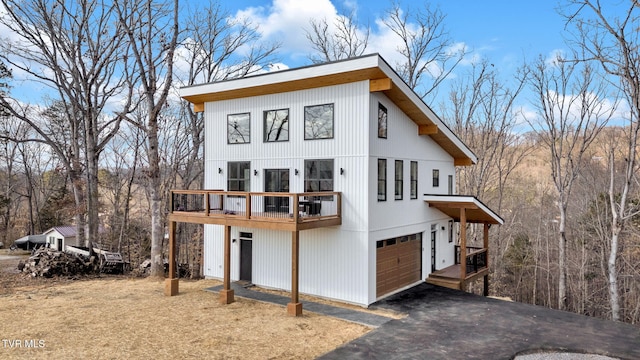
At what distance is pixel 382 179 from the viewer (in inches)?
426

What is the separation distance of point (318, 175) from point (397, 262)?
142 inches

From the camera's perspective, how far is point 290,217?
31.8 feet

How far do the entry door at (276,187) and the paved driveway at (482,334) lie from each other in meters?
3.91

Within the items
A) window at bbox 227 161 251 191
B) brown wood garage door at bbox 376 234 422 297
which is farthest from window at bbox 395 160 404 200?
window at bbox 227 161 251 191

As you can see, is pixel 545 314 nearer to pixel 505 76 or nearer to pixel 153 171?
pixel 153 171

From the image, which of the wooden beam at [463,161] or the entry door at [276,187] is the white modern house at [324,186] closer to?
the entry door at [276,187]

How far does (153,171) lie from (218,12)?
10.2 meters

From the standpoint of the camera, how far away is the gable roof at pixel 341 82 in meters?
9.74

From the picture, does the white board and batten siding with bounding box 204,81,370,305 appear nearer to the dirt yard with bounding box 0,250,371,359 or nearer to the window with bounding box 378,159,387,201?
the window with bounding box 378,159,387,201

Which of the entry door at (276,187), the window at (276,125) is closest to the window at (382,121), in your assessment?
the window at (276,125)

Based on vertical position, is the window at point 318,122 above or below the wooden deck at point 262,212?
above

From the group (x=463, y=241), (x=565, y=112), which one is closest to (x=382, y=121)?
(x=463, y=241)

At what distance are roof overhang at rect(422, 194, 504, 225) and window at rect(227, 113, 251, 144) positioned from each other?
6.31m

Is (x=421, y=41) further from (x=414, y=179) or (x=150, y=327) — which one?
(x=150, y=327)
